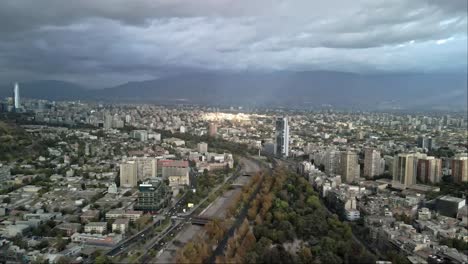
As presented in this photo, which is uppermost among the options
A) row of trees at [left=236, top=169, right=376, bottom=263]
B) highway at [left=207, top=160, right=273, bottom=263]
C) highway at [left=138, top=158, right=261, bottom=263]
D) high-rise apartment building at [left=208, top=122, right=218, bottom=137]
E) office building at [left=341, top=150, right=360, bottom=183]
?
high-rise apartment building at [left=208, top=122, right=218, bottom=137]

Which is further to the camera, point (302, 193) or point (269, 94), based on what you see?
point (269, 94)

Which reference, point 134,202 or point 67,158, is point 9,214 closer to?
point 134,202

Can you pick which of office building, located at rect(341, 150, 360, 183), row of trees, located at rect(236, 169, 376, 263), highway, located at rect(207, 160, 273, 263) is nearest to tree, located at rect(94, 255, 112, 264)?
highway, located at rect(207, 160, 273, 263)

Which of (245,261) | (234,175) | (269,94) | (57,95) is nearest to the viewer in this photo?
(245,261)

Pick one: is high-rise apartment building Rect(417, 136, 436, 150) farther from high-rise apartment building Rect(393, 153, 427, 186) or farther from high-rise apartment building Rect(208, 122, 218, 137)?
high-rise apartment building Rect(208, 122, 218, 137)

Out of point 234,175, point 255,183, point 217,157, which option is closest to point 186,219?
point 255,183

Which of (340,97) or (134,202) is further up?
(340,97)
